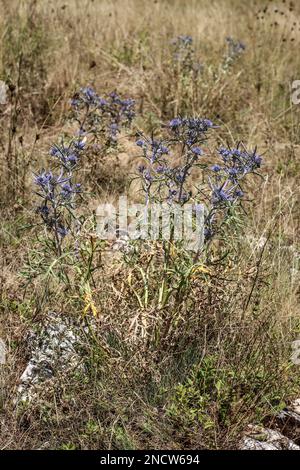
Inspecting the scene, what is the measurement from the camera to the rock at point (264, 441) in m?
2.78

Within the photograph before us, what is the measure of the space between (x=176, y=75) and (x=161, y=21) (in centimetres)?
170

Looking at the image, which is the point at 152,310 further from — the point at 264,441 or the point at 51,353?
the point at 264,441

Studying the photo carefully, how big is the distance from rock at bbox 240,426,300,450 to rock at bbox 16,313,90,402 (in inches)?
32.2

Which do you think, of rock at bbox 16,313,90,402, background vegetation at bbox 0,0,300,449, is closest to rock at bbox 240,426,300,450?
background vegetation at bbox 0,0,300,449

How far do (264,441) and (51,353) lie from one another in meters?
1.07

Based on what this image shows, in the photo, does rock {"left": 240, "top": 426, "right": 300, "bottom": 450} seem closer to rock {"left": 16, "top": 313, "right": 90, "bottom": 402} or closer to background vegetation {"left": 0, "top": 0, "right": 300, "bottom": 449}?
background vegetation {"left": 0, "top": 0, "right": 300, "bottom": 449}

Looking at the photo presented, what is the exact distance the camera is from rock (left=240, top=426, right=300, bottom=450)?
278 cm

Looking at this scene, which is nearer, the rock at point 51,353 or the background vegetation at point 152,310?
the background vegetation at point 152,310

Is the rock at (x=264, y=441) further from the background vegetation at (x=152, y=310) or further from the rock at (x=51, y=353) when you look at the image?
the rock at (x=51, y=353)

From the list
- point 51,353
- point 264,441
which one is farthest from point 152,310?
point 264,441

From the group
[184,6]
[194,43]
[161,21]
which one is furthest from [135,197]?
[184,6]

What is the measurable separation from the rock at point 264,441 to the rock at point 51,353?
817 millimetres

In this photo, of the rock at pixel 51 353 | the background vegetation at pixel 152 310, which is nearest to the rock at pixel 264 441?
the background vegetation at pixel 152 310
